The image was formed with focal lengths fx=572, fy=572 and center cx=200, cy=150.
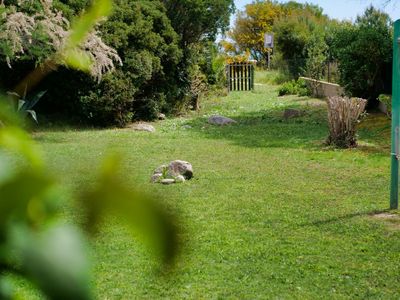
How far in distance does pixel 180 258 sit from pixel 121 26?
13.5 metres

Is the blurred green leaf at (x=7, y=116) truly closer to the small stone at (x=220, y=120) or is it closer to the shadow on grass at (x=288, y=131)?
the shadow on grass at (x=288, y=131)

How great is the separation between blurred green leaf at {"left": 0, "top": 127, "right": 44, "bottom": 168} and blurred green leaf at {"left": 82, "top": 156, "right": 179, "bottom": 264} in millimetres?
28

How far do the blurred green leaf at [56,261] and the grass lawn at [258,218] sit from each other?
21 millimetres

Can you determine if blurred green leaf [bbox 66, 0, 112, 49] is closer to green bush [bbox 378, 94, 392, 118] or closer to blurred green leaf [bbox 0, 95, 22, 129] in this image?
blurred green leaf [bbox 0, 95, 22, 129]

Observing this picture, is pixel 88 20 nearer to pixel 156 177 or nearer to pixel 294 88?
pixel 156 177

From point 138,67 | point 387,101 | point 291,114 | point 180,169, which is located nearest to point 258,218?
point 180,169

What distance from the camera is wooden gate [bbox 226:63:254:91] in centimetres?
2425

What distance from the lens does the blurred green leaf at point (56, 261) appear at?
18cm

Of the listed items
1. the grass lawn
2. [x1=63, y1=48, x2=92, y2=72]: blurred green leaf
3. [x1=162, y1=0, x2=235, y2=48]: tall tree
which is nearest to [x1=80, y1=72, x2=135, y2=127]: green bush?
the grass lawn

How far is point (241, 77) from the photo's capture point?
24.3 meters

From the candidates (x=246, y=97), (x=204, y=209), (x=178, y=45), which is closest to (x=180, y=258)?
(x=204, y=209)

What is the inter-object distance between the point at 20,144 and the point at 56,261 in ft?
0.22

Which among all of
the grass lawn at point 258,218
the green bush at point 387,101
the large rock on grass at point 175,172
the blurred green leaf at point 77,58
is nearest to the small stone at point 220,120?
the grass lawn at point 258,218

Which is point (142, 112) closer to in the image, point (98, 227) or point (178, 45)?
point (178, 45)
